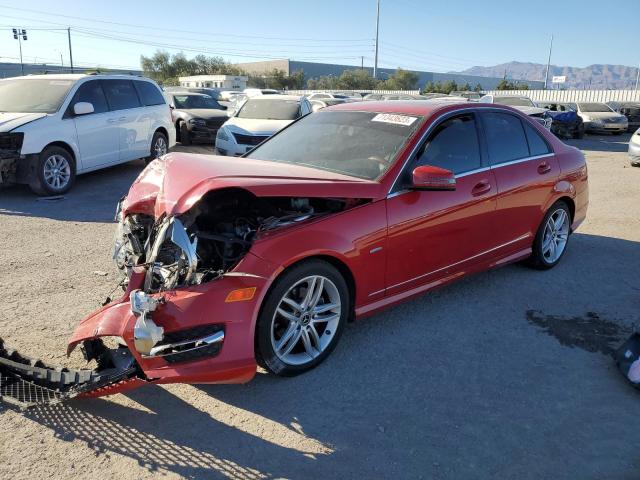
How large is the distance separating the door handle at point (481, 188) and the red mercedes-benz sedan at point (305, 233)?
2 cm

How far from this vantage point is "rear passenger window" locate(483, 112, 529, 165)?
4625 millimetres

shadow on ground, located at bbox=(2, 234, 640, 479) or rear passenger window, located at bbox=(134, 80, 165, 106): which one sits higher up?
rear passenger window, located at bbox=(134, 80, 165, 106)

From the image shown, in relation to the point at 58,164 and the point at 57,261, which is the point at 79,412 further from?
the point at 58,164

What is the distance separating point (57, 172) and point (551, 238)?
7397 mm

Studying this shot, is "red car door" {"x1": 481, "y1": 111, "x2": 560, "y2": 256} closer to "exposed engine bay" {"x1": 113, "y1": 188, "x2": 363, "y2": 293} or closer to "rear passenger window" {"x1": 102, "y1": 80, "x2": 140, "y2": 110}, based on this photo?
"exposed engine bay" {"x1": 113, "y1": 188, "x2": 363, "y2": 293}

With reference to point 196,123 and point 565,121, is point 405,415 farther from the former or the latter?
point 565,121

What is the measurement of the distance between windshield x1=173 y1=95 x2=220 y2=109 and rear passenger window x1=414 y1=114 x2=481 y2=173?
13.2 metres

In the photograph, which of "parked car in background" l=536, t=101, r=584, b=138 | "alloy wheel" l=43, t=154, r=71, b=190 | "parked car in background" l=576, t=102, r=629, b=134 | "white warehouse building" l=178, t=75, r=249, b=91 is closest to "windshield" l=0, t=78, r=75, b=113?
"alloy wheel" l=43, t=154, r=71, b=190

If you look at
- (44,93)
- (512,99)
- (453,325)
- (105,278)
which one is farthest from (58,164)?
(512,99)

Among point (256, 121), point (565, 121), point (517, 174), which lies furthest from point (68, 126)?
point (565, 121)

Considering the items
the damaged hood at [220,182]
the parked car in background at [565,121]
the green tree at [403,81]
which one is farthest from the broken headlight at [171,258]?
the green tree at [403,81]

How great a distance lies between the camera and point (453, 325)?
4.12 m

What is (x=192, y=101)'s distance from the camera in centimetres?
1639

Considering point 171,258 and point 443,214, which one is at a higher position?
point 443,214
